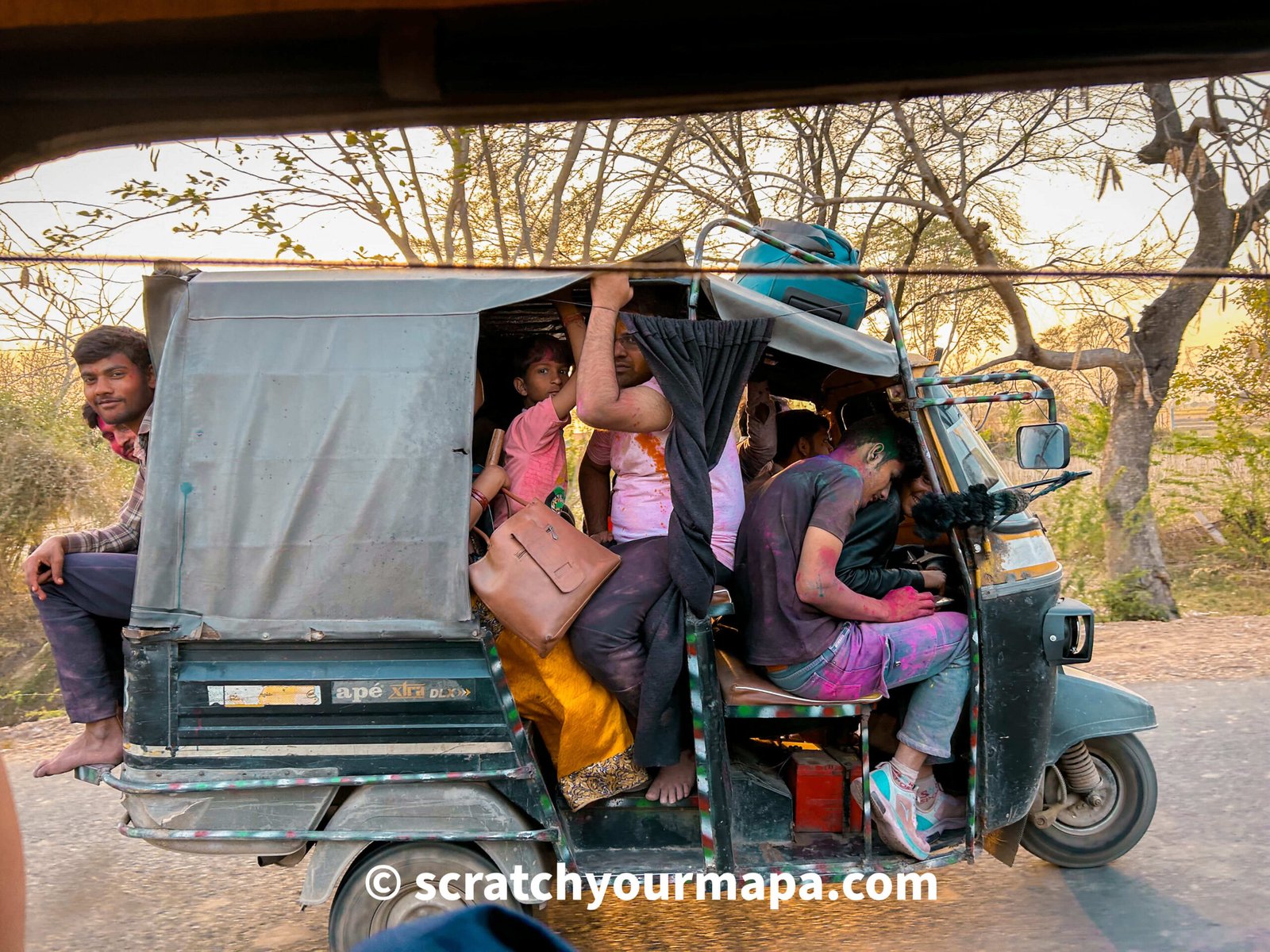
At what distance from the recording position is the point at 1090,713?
379 cm

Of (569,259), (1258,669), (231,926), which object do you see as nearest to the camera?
(569,259)

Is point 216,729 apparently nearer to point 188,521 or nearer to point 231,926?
point 188,521

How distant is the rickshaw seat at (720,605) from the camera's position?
10.8ft

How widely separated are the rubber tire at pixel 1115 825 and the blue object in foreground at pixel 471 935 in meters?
3.68

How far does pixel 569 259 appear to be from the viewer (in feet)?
8.23

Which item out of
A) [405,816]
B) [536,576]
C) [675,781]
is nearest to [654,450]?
[536,576]

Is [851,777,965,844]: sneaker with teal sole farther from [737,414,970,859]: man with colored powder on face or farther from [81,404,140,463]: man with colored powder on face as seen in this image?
[81,404,140,463]: man with colored powder on face

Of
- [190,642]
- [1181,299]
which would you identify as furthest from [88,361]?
[1181,299]

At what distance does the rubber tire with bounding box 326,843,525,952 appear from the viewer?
3227 mm

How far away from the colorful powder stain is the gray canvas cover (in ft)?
2.37

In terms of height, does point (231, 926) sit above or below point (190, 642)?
below

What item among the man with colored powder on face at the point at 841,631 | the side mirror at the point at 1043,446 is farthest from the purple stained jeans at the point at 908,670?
the side mirror at the point at 1043,446

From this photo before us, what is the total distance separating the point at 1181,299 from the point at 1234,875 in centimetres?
616

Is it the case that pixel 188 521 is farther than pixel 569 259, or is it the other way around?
pixel 188 521
